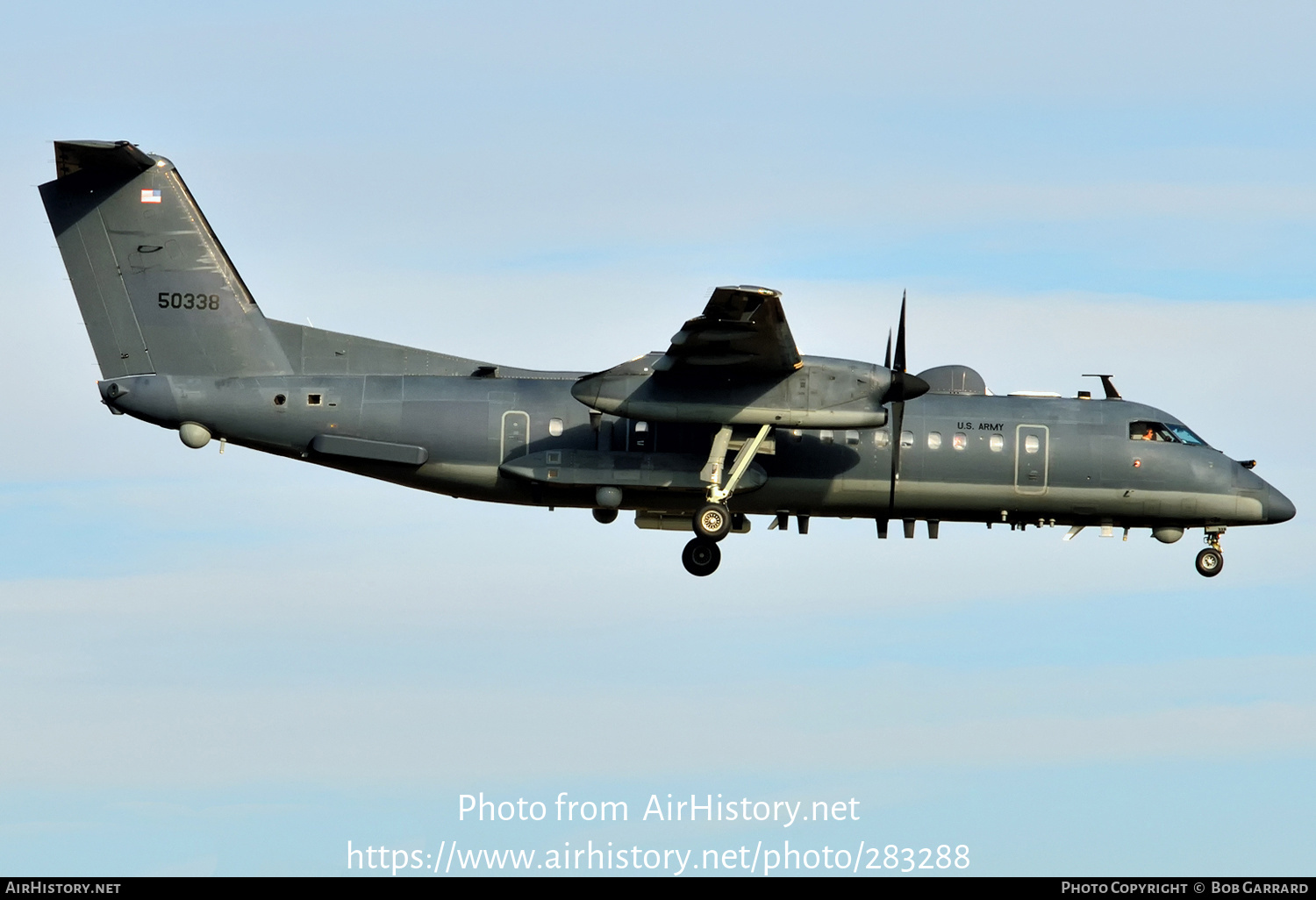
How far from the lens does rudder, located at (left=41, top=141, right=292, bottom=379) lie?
3027 centimetres

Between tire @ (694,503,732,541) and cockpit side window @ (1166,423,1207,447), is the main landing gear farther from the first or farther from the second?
cockpit side window @ (1166,423,1207,447)

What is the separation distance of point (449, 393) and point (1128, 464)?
11842 mm

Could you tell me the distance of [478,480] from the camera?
29.9 m

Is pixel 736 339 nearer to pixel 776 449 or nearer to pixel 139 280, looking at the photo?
pixel 776 449

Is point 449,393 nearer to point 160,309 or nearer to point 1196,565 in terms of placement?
point 160,309

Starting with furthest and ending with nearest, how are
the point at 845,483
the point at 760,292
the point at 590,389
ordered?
1. the point at 845,483
2. the point at 590,389
3. the point at 760,292

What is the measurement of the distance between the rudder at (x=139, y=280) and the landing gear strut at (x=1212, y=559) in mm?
16416

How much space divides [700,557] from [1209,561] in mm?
9160

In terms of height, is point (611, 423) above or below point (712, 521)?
above

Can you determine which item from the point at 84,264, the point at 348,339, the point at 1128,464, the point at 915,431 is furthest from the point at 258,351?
the point at 1128,464

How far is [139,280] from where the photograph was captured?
30.6 meters

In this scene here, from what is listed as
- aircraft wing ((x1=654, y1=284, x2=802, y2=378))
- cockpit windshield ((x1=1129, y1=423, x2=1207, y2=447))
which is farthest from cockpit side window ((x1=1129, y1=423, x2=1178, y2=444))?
aircraft wing ((x1=654, y1=284, x2=802, y2=378))

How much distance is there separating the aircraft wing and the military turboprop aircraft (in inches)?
7.0

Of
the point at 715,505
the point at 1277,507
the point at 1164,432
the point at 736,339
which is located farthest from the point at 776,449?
the point at 1277,507
